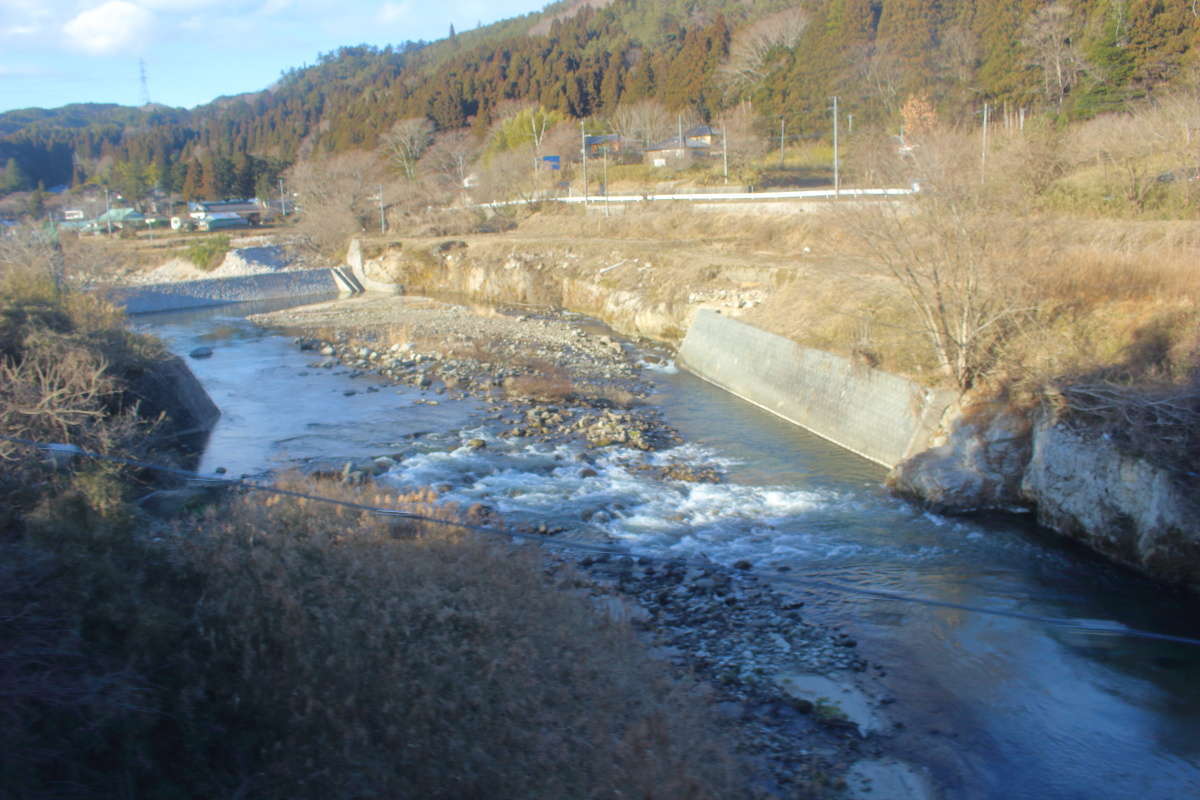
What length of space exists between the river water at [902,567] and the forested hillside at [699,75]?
20465mm

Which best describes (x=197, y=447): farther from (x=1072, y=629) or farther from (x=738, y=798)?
(x=1072, y=629)

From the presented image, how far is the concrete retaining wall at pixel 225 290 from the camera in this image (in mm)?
35219

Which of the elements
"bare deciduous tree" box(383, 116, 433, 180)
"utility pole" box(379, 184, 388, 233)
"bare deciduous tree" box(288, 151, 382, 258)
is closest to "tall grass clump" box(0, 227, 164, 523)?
"bare deciduous tree" box(288, 151, 382, 258)

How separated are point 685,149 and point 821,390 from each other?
3843 centimetres

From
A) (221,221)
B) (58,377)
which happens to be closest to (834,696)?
(58,377)

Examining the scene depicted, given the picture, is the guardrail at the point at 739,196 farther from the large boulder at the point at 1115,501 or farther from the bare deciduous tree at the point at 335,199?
the bare deciduous tree at the point at 335,199

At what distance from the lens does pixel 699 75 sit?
61531 mm

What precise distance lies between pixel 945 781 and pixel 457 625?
12.5ft

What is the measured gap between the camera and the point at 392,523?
328 inches

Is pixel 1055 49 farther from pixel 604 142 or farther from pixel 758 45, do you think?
pixel 604 142

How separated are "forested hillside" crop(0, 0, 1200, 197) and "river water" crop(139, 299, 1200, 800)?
2047cm

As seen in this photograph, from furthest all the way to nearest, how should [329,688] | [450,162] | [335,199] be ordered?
[450,162] → [335,199] → [329,688]

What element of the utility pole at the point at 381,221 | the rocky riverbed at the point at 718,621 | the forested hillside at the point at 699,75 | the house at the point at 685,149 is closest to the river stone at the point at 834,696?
the rocky riverbed at the point at 718,621

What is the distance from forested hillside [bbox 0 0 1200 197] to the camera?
A: 3098cm
